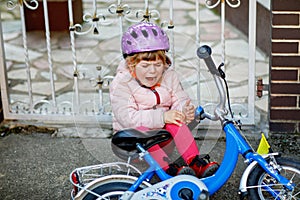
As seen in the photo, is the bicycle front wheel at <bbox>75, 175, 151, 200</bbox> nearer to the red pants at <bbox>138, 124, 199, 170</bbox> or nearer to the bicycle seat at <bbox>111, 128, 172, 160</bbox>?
the bicycle seat at <bbox>111, 128, 172, 160</bbox>

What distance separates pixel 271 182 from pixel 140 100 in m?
0.86

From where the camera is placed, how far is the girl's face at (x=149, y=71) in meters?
3.46

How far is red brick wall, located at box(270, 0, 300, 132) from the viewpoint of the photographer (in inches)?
168

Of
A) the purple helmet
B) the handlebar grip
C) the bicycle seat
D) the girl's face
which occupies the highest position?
the purple helmet

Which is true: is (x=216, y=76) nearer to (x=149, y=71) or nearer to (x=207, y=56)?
(x=207, y=56)

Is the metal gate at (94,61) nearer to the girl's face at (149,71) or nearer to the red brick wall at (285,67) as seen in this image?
the red brick wall at (285,67)

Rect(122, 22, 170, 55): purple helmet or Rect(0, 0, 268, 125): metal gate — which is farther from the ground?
Rect(122, 22, 170, 55): purple helmet

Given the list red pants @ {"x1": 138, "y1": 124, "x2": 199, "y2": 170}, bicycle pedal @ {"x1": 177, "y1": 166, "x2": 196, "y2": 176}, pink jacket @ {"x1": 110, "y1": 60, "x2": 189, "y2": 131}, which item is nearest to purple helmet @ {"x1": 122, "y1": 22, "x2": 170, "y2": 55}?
pink jacket @ {"x1": 110, "y1": 60, "x2": 189, "y2": 131}

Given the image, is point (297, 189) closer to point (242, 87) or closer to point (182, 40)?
point (242, 87)

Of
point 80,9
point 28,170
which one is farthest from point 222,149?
point 80,9

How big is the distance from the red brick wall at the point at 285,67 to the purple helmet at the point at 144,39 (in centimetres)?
117

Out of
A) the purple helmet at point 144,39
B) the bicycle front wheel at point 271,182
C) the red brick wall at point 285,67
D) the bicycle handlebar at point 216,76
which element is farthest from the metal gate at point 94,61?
the bicycle front wheel at point 271,182

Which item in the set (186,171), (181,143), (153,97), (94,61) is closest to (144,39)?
(153,97)

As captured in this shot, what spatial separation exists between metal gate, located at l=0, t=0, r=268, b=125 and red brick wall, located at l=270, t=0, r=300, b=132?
150 mm
